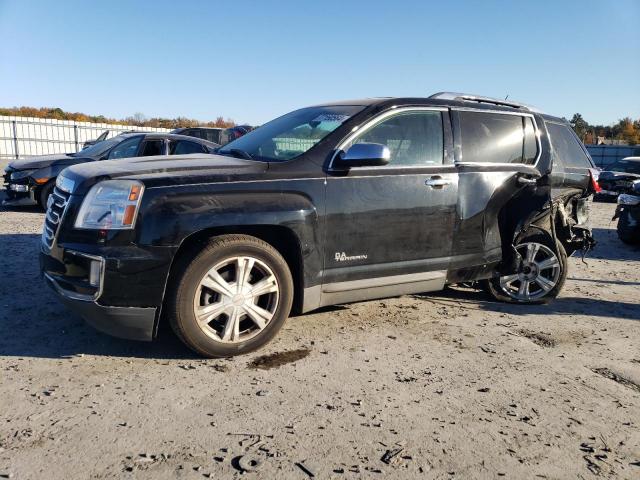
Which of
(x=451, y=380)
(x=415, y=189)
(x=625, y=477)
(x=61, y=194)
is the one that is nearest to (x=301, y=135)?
(x=415, y=189)

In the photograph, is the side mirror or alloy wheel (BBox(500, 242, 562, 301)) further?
alloy wheel (BBox(500, 242, 562, 301))

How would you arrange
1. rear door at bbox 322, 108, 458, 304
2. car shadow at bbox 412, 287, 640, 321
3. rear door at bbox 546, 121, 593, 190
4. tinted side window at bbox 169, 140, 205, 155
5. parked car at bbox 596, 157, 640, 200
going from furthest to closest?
1. parked car at bbox 596, 157, 640, 200
2. tinted side window at bbox 169, 140, 205, 155
3. rear door at bbox 546, 121, 593, 190
4. car shadow at bbox 412, 287, 640, 321
5. rear door at bbox 322, 108, 458, 304

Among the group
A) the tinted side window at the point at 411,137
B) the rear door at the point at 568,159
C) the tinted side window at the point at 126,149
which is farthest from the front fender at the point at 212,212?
the tinted side window at the point at 126,149

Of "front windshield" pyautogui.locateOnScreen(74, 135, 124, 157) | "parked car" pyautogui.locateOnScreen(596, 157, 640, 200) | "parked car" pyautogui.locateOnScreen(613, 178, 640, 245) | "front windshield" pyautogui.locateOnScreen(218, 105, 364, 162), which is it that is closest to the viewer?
"front windshield" pyautogui.locateOnScreen(218, 105, 364, 162)

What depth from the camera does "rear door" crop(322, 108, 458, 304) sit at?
161 inches

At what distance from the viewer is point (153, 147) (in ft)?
31.7

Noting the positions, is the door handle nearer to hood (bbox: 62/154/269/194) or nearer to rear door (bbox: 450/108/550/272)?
rear door (bbox: 450/108/550/272)

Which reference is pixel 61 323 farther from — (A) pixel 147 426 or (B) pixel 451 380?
(B) pixel 451 380

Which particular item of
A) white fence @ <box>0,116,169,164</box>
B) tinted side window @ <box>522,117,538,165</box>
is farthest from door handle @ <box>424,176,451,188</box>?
white fence @ <box>0,116,169,164</box>

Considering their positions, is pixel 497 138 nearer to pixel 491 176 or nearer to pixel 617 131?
pixel 491 176

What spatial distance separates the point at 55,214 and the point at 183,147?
5.95m

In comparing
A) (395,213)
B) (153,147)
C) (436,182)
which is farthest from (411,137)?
(153,147)

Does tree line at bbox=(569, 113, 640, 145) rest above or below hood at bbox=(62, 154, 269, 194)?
above

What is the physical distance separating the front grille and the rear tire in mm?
8953
